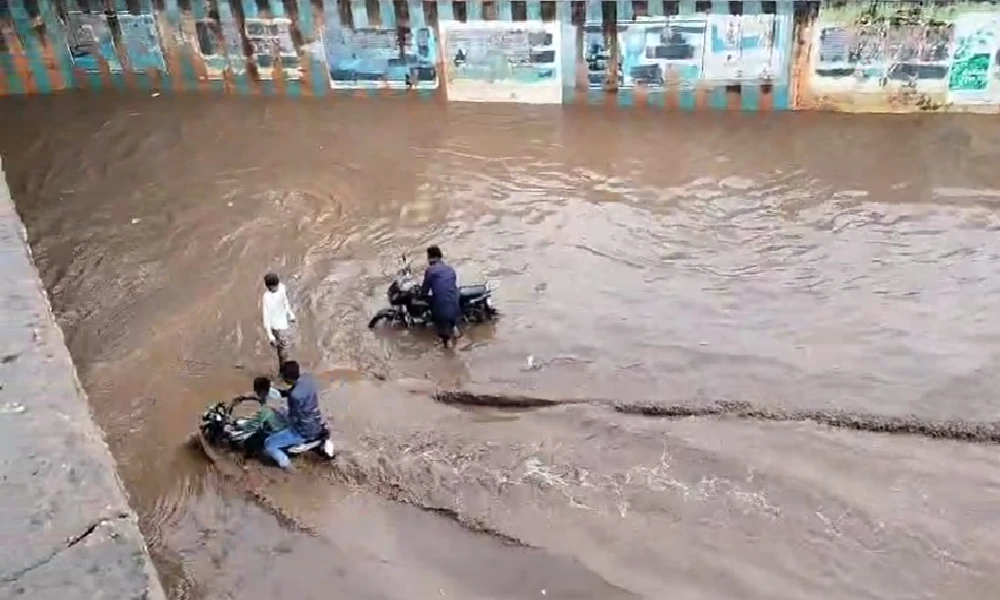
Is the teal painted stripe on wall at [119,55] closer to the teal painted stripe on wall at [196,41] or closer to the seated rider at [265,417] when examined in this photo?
the teal painted stripe on wall at [196,41]

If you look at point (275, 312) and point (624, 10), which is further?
point (624, 10)

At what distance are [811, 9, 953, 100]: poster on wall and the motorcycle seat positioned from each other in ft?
24.5

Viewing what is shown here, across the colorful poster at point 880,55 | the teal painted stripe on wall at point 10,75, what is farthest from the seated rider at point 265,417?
the teal painted stripe on wall at point 10,75

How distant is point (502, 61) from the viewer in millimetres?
16219

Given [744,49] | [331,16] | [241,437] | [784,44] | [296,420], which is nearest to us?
[296,420]

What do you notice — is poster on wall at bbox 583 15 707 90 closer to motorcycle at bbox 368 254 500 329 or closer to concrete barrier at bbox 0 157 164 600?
motorcycle at bbox 368 254 500 329

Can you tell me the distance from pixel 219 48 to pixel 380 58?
297 cm

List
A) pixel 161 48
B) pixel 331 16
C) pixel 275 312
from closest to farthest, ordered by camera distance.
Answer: pixel 275 312 → pixel 331 16 → pixel 161 48

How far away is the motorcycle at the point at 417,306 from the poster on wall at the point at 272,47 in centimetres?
747

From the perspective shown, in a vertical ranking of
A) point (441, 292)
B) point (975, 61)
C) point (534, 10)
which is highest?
point (534, 10)

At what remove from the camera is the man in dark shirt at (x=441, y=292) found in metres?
10.4

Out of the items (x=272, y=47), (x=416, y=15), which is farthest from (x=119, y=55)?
(x=416, y=15)

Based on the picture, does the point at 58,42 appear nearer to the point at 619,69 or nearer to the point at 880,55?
the point at 619,69

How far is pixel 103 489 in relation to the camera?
3797mm
